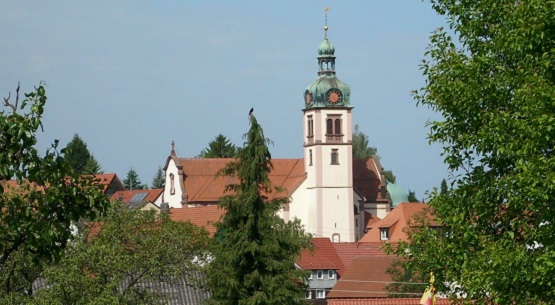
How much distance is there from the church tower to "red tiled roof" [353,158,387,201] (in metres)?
5.07

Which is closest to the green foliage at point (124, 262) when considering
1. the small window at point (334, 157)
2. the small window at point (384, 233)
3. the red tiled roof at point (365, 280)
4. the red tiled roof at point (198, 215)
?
the red tiled roof at point (365, 280)

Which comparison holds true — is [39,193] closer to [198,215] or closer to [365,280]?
[365,280]

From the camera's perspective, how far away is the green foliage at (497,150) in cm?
2020

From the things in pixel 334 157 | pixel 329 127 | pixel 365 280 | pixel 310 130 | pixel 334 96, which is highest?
pixel 334 96

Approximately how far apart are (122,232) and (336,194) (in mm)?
80753

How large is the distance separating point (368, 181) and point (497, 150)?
101 m

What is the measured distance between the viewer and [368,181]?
12238 centimetres

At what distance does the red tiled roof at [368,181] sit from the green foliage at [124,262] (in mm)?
84126

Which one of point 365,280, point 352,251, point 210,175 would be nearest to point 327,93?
point 210,175

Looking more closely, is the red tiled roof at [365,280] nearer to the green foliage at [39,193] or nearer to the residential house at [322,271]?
the residential house at [322,271]

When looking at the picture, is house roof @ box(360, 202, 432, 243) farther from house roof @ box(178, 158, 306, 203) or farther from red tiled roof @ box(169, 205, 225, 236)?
red tiled roof @ box(169, 205, 225, 236)

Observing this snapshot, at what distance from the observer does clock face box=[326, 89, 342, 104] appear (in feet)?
382

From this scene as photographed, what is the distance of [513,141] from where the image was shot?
20797mm

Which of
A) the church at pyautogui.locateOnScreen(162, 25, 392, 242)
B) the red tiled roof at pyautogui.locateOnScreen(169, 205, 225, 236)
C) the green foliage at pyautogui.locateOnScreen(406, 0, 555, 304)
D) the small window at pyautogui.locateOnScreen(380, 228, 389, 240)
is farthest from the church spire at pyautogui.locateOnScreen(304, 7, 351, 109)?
the green foliage at pyautogui.locateOnScreen(406, 0, 555, 304)
